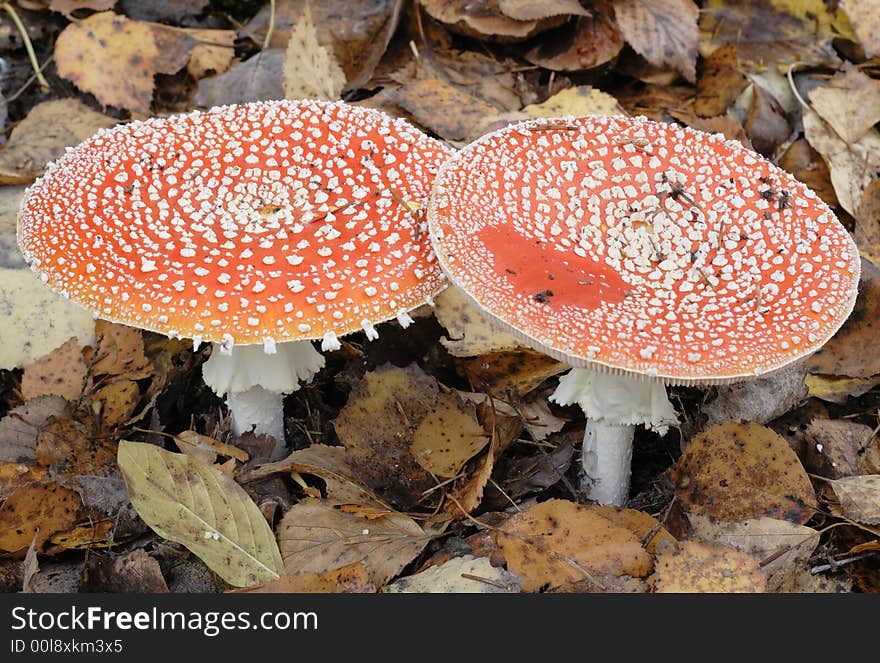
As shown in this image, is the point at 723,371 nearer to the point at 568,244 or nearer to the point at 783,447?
the point at 568,244

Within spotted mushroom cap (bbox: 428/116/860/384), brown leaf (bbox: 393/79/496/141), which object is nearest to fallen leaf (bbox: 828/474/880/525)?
spotted mushroom cap (bbox: 428/116/860/384)

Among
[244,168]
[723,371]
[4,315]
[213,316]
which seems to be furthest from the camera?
[4,315]

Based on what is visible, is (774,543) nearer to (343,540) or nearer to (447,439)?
(447,439)

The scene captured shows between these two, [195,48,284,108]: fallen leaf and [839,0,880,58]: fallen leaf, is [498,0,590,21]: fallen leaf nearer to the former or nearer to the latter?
[195,48,284,108]: fallen leaf

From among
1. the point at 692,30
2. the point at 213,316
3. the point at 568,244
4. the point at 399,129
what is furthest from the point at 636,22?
the point at 213,316

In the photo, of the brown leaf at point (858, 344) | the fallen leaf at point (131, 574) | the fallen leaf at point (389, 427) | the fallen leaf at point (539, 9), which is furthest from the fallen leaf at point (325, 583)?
the fallen leaf at point (539, 9)

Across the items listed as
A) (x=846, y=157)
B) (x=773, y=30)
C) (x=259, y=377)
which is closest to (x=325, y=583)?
(x=259, y=377)

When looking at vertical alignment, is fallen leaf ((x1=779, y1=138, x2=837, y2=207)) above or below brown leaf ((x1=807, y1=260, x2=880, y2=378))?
above
